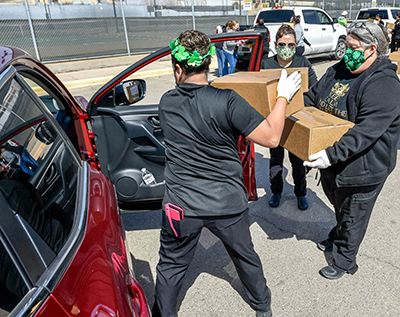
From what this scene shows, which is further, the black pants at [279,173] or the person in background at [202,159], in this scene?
the black pants at [279,173]

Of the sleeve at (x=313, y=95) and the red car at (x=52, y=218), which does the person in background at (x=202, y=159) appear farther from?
the sleeve at (x=313, y=95)

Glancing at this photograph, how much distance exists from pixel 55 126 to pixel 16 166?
1.49ft

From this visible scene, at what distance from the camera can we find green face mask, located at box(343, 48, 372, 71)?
2155 mm

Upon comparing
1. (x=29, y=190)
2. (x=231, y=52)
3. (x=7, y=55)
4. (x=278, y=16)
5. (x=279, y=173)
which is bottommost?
(x=279, y=173)

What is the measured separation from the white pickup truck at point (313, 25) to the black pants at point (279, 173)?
8.36 meters

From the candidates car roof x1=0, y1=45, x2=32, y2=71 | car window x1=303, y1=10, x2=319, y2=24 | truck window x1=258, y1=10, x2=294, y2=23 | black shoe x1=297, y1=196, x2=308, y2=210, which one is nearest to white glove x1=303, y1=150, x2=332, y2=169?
black shoe x1=297, y1=196, x2=308, y2=210

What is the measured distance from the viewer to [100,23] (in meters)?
14.0

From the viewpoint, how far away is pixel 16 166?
1.48 meters

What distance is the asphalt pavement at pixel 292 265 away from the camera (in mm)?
2420

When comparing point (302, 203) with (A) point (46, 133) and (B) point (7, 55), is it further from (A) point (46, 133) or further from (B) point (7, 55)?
(B) point (7, 55)

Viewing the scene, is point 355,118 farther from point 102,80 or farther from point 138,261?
point 102,80

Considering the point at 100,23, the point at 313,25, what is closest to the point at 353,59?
the point at 313,25

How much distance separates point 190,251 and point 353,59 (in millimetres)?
1572

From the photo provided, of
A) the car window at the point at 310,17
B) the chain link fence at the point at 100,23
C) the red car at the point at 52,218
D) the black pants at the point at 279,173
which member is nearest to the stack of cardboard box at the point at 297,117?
the red car at the point at 52,218
